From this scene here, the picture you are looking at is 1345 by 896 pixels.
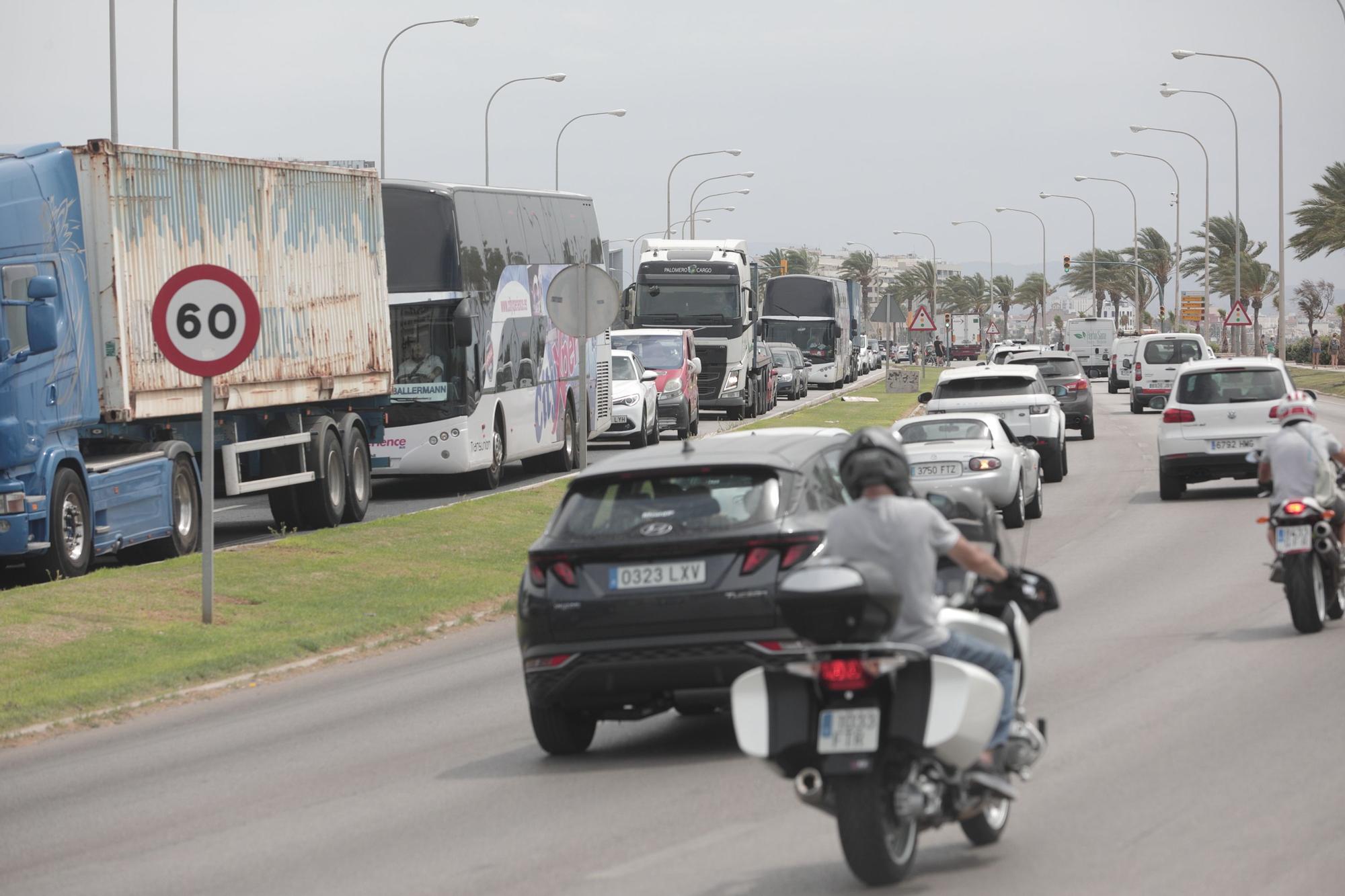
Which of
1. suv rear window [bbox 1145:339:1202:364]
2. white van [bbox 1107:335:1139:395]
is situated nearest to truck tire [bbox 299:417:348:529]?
suv rear window [bbox 1145:339:1202:364]

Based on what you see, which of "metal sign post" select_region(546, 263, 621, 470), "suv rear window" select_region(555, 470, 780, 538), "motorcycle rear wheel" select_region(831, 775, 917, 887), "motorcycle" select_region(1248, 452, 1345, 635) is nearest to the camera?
"motorcycle rear wheel" select_region(831, 775, 917, 887)

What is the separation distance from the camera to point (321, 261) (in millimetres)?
24078

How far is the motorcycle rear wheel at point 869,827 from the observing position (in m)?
6.53

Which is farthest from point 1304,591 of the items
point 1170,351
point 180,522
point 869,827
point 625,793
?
point 1170,351

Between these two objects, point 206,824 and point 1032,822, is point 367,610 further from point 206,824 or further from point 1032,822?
point 1032,822

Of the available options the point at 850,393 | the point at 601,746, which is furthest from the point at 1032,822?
the point at 850,393

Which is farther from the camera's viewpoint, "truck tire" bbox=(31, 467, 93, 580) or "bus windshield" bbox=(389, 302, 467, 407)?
"bus windshield" bbox=(389, 302, 467, 407)

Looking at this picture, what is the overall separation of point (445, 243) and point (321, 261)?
3.45m

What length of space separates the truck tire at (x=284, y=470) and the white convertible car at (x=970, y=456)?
705cm

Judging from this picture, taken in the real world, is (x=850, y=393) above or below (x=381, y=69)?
below

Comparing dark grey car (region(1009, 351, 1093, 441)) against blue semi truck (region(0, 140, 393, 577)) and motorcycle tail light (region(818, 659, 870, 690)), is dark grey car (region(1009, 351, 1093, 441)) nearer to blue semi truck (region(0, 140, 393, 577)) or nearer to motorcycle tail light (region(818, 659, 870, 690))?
blue semi truck (region(0, 140, 393, 577))

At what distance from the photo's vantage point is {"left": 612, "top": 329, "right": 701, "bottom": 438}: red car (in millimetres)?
41688

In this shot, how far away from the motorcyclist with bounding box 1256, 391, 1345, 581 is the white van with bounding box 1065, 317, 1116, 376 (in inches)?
2987

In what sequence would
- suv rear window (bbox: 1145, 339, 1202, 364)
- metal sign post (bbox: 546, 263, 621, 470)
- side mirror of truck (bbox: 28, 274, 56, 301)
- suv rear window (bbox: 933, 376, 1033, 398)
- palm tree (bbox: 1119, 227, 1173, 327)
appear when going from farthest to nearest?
palm tree (bbox: 1119, 227, 1173, 327)
suv rear window (bbox: 1145, 339, 1202, 364)
suv rear window (bbox: 933, 376, 1033, 398)
metal sign post (bbox: 546, 263, 621, 470)
side mirror of truck (bbox: 28, 274, 56, 301)
